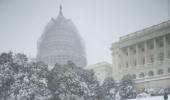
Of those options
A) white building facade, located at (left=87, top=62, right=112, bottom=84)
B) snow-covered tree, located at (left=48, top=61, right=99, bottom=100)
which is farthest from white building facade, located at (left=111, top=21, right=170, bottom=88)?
snow-covered tree, located at (left=48, top=61, right=99, bottom=100)

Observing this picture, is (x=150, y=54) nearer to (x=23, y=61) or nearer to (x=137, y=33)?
(x=137, y=33)

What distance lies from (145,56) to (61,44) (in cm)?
4429

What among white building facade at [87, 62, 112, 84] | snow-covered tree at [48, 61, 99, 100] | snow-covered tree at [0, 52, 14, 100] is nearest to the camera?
→ snow-covered tree at [0, 52, 14, 100]

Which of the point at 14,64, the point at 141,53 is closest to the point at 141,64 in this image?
the point at 141,53

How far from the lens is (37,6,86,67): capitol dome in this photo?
369 ft

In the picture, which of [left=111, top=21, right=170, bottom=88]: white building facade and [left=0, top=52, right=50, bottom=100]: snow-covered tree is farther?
[left=111, top=21, right=170, bottom=88]: white building facade

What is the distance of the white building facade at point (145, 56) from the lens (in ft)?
223

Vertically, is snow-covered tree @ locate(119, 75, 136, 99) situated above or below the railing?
below

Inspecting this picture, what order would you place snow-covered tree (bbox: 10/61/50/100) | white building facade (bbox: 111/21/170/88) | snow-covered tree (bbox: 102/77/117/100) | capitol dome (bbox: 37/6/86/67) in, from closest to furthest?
snow-covered tree (bbox: 10/61/50/100) < snow-covered tree (bbox: 102/77/117/100) < white building facade (bbox: 111/21/170/88) < capitol dome (bbox: 37/6/86/67)

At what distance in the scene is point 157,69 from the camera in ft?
235

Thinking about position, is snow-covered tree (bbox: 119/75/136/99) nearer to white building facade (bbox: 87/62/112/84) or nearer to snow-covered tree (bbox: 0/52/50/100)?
snow-covered tree (bbox: 0/52/50/100)

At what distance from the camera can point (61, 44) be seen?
114 metres

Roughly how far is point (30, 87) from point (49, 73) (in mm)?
5521

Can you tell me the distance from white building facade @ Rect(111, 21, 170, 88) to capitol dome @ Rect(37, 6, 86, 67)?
30505 mm
